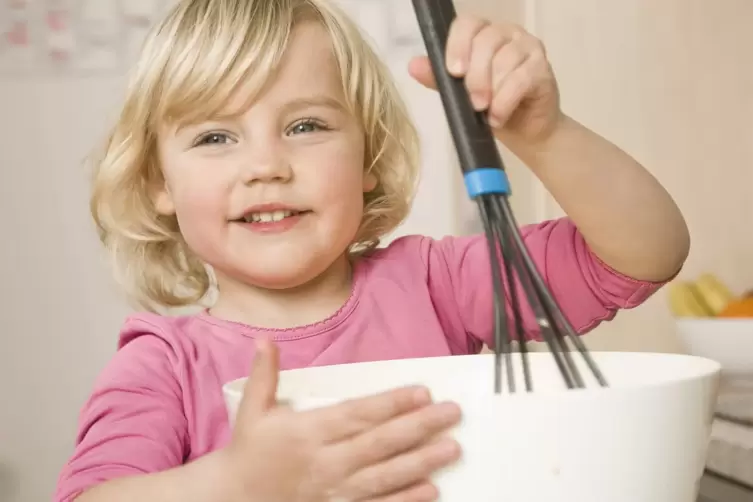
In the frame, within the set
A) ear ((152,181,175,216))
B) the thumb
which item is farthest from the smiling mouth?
the thumb

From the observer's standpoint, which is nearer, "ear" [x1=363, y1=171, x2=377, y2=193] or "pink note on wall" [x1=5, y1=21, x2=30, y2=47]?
"ear" [x1=363, y1=171, x2=377, y2=193]

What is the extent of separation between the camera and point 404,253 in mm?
740

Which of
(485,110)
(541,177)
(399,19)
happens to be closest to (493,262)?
(485,110)

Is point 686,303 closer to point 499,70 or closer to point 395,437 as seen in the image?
point 499,70

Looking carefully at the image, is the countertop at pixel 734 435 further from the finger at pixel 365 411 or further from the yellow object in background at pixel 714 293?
the finger at pixel 365 411

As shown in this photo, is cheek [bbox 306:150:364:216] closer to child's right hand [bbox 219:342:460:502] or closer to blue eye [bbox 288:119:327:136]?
blue eye [bbox 288:119:327:136]

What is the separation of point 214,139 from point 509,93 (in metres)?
0.29

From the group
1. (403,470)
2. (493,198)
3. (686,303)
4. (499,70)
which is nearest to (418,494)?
(403,470)

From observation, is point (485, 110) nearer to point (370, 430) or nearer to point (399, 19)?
point (370, 430)

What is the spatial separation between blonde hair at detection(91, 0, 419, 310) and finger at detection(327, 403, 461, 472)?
0.37m

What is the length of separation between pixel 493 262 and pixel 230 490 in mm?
170

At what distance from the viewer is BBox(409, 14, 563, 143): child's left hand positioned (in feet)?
1.41

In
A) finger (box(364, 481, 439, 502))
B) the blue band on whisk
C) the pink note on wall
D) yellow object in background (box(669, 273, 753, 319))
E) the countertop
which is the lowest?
the countertop

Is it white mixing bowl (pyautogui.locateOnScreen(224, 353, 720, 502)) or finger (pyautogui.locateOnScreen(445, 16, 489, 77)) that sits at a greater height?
finger (pyautogui.locateOnScreen(445, 16, 489, 77))
